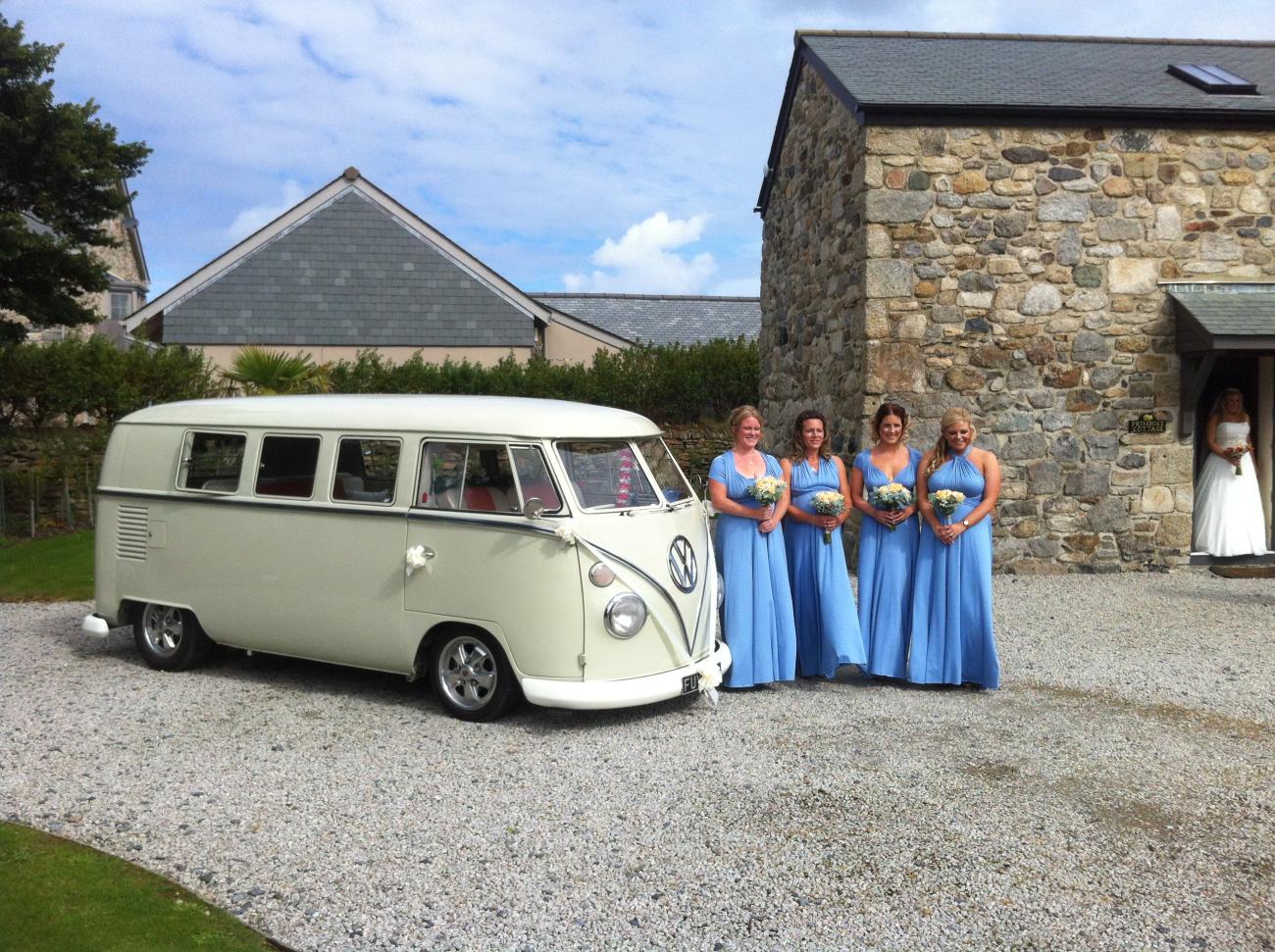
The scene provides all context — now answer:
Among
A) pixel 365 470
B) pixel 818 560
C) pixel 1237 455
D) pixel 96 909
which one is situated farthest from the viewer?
pixel 1237 455

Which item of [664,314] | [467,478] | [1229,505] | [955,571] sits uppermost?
[664,314]

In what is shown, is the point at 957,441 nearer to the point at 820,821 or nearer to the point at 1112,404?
the point at 820,821

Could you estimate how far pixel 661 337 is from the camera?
3159 cm

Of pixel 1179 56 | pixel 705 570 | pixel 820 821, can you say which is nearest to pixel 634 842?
pixel 820 821

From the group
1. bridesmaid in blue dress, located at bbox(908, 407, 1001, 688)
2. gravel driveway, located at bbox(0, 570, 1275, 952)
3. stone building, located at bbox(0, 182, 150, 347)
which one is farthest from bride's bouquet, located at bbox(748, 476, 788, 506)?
stone building, located at bbox(0, 182, 150, 347)

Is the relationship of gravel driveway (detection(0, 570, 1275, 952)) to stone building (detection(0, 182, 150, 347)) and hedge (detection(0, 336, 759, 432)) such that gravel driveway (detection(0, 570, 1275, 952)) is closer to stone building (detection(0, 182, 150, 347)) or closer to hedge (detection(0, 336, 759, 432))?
hedge (detection(0, 336, 759, 432))

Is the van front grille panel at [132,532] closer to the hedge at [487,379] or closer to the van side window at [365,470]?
the van side window at [365,470]

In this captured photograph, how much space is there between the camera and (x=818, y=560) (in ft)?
23.7

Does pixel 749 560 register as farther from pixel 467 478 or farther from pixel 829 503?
pixel 467 478

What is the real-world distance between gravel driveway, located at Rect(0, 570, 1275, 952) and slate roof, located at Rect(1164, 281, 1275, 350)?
14.1ft

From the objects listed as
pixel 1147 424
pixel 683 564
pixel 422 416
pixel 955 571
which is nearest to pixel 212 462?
pixel 422 416

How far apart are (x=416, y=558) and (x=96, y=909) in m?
2.66

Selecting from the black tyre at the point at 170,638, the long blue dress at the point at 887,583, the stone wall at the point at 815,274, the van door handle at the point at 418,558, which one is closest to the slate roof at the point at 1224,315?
the stone wall at the point at 815,274

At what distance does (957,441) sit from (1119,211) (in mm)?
6082
